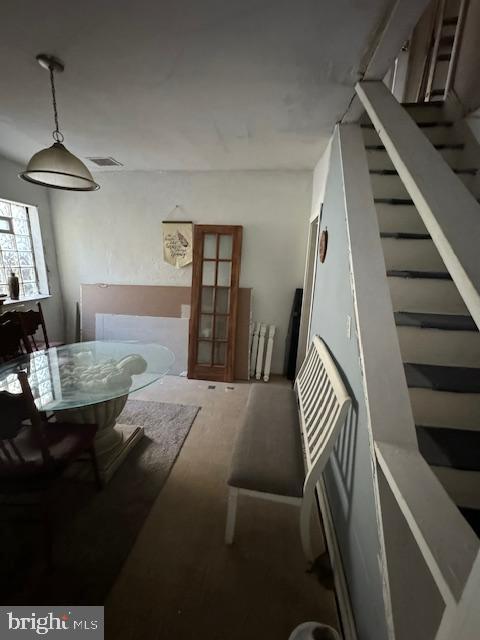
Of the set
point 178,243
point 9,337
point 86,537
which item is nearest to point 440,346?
point 86,537

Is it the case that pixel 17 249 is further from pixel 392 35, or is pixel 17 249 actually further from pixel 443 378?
pixel 443 378

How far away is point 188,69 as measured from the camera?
1488 millimetres

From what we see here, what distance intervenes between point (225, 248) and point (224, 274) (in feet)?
1.05

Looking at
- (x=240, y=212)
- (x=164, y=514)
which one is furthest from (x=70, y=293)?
(x=164, y=514)

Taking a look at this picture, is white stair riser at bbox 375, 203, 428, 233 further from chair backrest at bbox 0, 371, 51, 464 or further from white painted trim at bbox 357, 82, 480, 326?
chair backrest at bbox 0, 371, 51, 464

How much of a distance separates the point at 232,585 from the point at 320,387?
41.0 inches

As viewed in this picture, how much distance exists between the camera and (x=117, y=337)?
3.70 meters

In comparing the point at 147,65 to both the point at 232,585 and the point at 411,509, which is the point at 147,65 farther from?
the point at 232,585

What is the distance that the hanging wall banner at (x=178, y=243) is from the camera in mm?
3467

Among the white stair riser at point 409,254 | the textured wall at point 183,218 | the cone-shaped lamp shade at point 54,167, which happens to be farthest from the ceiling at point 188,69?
the white stair riser at point 409,254

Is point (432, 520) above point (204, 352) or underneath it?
above

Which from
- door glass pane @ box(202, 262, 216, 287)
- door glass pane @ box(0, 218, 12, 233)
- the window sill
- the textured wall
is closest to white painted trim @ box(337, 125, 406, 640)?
the textured wall

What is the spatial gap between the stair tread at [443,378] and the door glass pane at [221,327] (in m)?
2.48

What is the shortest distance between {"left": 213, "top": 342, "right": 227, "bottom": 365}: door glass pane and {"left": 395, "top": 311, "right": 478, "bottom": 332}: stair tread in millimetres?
2469
